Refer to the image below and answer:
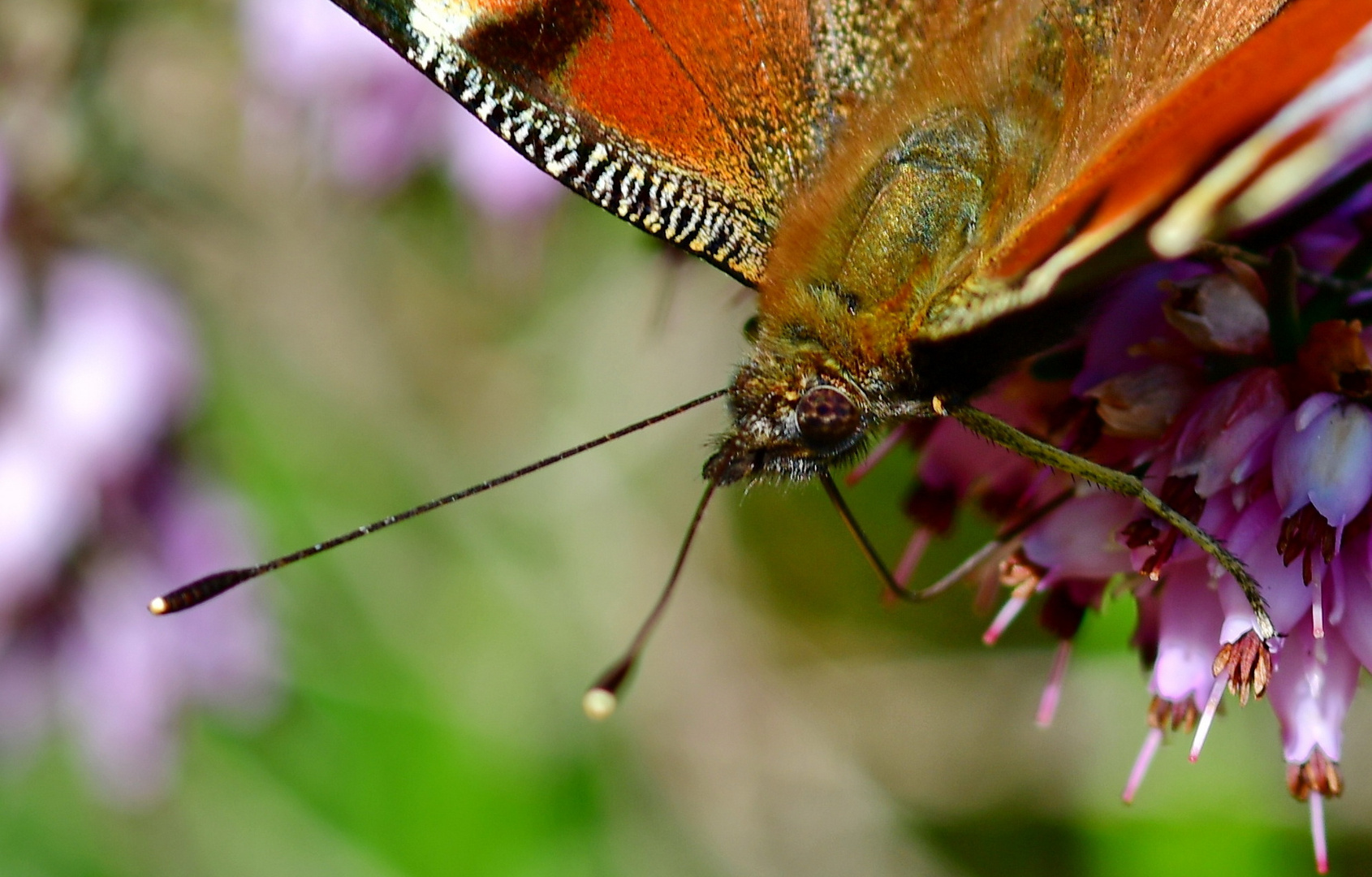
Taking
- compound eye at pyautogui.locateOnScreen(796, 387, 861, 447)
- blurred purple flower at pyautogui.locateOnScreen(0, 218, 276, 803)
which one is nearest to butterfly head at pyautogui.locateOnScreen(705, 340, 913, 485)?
compound eye at pyautogui.locateOnScreen(796, 387, 861, 447)

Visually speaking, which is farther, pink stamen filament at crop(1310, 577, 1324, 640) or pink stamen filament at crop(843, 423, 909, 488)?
pink stamen filament at crop(843, 423, 909, 488)

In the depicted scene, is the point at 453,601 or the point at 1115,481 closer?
the point at 1115,481

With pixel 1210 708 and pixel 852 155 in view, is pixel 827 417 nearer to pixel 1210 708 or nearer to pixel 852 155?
pixel 852 155

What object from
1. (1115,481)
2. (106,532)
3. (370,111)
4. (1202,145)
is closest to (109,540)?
(106,532)

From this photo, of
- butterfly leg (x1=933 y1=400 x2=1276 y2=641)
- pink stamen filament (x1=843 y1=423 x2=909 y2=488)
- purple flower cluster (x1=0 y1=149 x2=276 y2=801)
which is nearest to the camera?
butterfly leg (x1=933 y1=400 x2=1276 y2=641)

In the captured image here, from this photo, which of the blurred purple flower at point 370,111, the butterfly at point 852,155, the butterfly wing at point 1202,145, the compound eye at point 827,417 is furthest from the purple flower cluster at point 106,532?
the butterfly wing at point 1202,145

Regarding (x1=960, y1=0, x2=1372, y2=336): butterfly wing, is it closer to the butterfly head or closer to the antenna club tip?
the butterfly head

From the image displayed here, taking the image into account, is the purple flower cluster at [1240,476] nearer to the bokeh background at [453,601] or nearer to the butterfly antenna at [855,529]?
the butterfly antenna at [855,529]

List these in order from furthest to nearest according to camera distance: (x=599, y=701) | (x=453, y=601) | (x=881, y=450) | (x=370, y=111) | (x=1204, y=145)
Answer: (x=453, y=601), (x=370, y=111), (x=881, y=450), (x=599, y=701), (x=1204, y=145)
